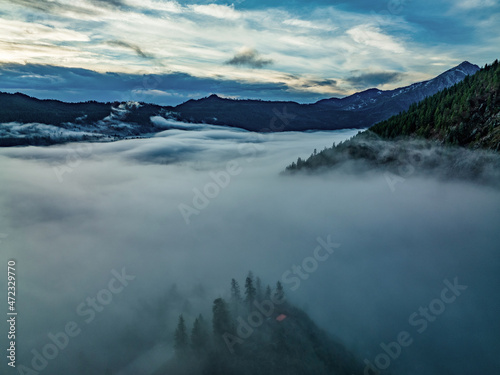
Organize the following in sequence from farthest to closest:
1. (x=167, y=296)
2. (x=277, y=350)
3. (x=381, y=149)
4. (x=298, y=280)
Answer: (x=381, y=149)
(x=298, y=280)
(x=167, y=296)
(x=277, y=350)

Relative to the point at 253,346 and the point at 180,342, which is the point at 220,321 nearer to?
the point at 180,342

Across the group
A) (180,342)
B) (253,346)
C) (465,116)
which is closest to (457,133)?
(465,116)

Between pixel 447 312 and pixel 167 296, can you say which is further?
pixel 167 296

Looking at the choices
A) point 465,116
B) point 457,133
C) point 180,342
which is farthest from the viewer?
point 465,116

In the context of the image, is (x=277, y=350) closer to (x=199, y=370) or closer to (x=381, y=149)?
(x=199, y=370)

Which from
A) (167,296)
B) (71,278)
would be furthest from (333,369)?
(71,278)

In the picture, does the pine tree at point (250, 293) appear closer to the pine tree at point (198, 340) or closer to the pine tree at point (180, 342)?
the pine tree at point (198, 340)

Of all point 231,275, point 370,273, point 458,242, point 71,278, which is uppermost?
point 458,242

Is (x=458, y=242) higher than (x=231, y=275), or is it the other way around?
(x=458, y=242)
